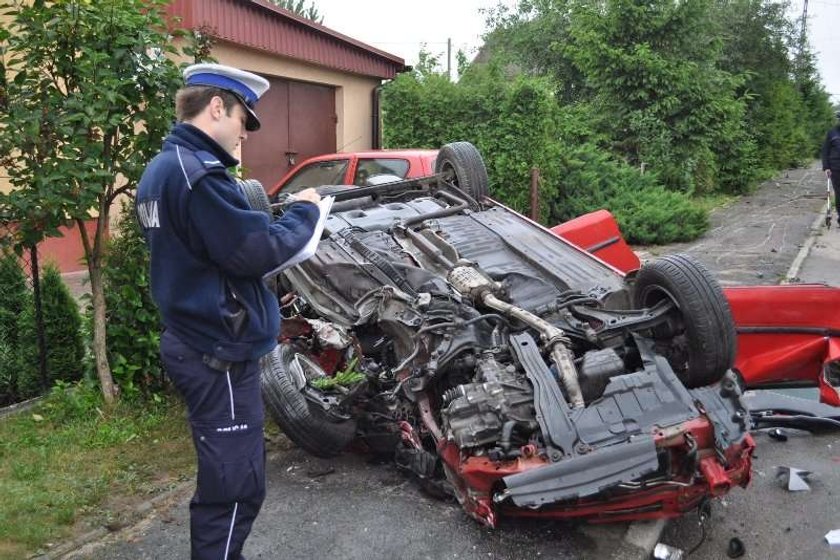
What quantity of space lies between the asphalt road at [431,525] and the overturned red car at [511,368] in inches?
7.2

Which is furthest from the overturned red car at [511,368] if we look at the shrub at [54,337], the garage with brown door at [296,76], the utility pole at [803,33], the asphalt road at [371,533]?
the utility pole at [803,33]

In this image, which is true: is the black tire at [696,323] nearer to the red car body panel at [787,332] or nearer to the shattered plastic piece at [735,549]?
the shattered plastic piece at [735,549]

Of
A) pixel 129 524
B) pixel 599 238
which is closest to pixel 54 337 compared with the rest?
pixel 129 524

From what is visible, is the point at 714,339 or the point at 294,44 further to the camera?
the point at 294,44

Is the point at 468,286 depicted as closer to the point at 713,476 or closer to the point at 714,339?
the point at 714,339

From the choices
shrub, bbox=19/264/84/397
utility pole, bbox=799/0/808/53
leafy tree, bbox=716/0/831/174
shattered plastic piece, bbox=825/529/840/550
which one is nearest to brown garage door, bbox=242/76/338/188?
shrub, bbox=19/264/84/397

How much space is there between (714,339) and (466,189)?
2.71m

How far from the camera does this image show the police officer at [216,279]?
92.4 inches

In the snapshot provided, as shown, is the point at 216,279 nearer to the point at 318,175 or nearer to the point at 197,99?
the point at 197,99

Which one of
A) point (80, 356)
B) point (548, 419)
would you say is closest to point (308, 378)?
Result: point (548, 419)

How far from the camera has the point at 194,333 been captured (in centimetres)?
246

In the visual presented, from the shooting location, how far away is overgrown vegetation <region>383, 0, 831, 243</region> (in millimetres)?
11250

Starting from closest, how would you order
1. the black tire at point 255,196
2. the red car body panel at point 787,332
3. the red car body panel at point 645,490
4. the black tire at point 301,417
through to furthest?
the red car body panel at point 645,490 < the black tire at point 301,417 < the red car body panel at point 787,332 < the black tire at point 255,196

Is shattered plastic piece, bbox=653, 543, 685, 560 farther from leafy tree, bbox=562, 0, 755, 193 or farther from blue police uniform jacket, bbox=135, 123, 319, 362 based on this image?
leafy tree, bbox=562, 0, 755, 193
